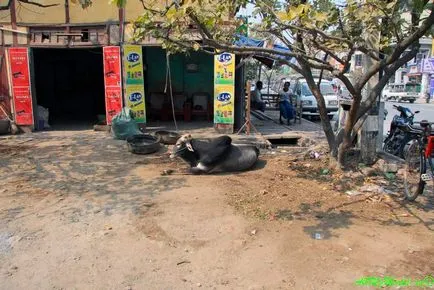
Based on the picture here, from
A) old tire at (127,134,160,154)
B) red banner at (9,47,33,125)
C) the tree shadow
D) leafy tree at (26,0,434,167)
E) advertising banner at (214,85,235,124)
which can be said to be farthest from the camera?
red banner at (9,47,33,125)

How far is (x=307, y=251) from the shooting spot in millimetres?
4156

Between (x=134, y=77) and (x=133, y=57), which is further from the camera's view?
(x=134, y=77)

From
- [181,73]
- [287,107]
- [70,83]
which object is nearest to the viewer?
[287,107]

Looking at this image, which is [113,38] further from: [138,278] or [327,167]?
[138,278]

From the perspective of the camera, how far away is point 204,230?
15.5ft

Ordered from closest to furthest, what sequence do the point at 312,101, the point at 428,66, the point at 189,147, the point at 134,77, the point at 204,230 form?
the point at 204,230
the point at 189,147
the point at 134,77
the point at 312,101
the point at 428,66

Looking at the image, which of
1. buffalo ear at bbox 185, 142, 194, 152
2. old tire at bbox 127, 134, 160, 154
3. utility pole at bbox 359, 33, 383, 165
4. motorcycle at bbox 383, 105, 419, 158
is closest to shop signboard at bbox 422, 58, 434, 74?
motorcycle at bbox 383, 105, 419, 158

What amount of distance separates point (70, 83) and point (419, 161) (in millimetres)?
15126

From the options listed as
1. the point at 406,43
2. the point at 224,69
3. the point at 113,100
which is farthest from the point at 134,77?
the point at 406,43

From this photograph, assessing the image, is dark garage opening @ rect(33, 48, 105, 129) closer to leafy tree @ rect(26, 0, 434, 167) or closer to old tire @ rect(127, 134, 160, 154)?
old tire @ rect(127, 134, 160, 154)

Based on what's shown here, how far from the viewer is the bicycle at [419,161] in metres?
5.23

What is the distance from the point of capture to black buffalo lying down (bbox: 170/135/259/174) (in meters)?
7.13

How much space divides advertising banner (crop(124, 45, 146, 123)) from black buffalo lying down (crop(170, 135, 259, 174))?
15.1 feet

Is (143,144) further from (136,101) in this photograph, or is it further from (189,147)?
(136,101)
